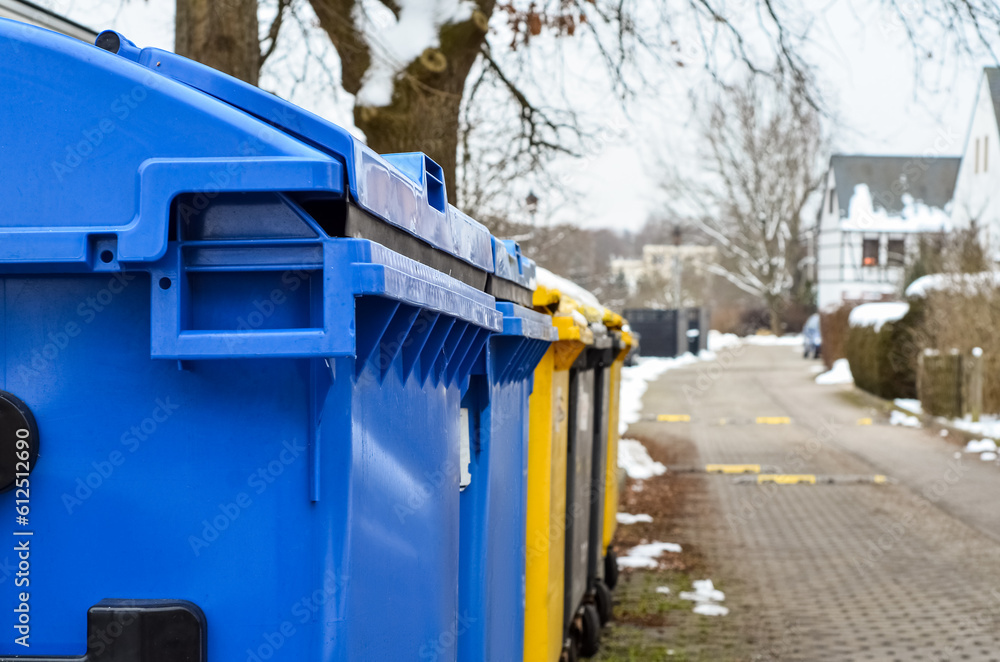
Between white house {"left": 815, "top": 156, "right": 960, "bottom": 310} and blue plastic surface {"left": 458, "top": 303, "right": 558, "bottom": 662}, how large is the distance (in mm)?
50766

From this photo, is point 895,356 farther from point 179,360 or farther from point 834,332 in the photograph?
point 179,360

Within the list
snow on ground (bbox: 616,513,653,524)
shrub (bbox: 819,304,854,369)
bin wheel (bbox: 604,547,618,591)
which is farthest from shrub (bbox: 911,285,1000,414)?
bin wheel (bbox: 604,547,618,591)

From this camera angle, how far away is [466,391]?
301 cm

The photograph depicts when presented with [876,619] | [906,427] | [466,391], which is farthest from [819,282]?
[466,391]

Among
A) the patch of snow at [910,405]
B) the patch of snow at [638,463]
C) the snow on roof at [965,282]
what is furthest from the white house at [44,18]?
the patch of snow at [910,405]

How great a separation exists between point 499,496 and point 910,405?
17301 mm

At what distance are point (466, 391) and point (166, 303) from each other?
1276 millimetres

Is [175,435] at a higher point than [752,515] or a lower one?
higher

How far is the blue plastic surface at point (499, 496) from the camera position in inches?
121

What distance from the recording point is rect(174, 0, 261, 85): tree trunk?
752 cm

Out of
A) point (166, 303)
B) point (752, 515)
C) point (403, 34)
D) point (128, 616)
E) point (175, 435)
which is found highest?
point (403, 34)

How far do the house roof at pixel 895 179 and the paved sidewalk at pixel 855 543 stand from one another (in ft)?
126

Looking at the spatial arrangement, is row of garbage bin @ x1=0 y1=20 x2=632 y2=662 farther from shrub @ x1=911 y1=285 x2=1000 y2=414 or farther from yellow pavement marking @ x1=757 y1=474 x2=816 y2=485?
shrub @ x1=911 y1=285 x2=1000 y2=414

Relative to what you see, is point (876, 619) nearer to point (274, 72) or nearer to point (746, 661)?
point (746, 661)
